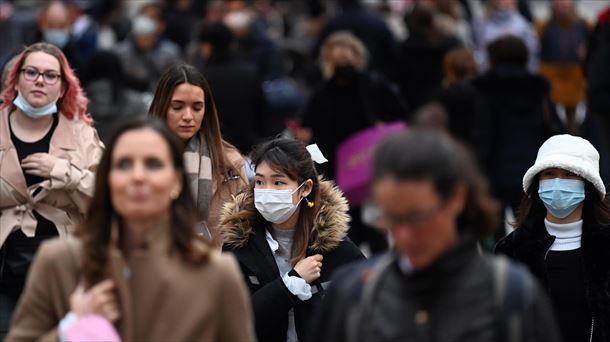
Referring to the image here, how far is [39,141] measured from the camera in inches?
301

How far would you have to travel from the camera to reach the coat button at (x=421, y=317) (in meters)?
4.07

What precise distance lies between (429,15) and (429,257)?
36.3 ft

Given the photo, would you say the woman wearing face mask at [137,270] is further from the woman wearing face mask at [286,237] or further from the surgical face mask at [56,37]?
the surgical face mask at [56,37]

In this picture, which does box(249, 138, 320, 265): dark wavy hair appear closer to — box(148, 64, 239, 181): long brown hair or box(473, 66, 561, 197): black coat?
box(148, 64, 239, 181): long brown hair

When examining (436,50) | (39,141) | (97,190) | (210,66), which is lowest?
(436,50)

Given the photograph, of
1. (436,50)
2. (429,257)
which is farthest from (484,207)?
(436,50)

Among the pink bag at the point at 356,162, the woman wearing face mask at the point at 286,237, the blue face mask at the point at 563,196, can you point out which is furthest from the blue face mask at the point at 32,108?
the pink bag at the point at 356,162

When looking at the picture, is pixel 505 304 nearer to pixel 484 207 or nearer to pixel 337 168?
pixel 484 207

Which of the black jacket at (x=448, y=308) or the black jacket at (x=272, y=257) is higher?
the black jacket at (x=448, y=308)

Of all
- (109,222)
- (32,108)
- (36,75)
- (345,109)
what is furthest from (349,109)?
(109,222)

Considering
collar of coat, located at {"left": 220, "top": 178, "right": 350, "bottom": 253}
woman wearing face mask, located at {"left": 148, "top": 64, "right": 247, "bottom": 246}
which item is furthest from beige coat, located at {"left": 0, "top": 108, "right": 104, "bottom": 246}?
collar of coat, located at {"left": 220, "top": 178, "right": 350, "bottom": 253}

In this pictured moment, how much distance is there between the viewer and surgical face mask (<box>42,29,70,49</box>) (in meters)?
13.3

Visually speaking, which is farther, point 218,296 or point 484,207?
point 218,296

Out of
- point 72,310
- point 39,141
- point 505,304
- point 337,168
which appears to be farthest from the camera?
point 337,168
